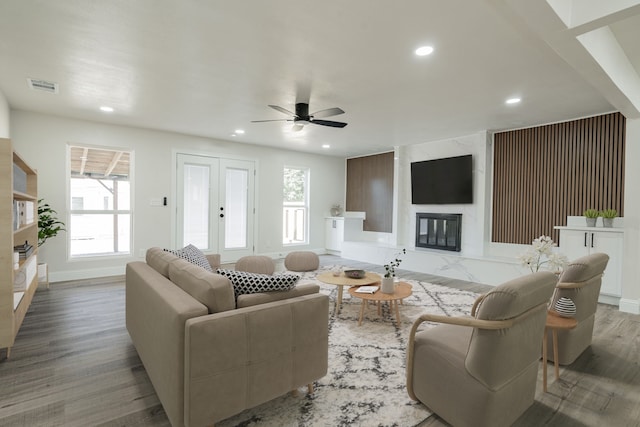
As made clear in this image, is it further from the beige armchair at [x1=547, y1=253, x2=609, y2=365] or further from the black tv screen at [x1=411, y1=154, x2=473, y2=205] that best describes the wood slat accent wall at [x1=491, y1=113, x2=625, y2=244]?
the beige armchair at [x1=547, y1=253, x2=609, y2=365]

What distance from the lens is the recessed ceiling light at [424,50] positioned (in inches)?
107

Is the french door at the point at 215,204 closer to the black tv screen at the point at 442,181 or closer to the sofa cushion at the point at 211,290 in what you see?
the black tv screen at the point at 442,181

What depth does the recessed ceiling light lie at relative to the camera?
271 centimetres

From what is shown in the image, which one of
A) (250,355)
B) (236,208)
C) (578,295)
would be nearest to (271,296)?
(250,355)

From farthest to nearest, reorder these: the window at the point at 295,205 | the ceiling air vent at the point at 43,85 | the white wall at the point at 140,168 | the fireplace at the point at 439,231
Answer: the window at the point at 295,205
the fireplace at the point at 439,231
the white wall at the point at 140,168
the ceiling air vent at the point at 43,85

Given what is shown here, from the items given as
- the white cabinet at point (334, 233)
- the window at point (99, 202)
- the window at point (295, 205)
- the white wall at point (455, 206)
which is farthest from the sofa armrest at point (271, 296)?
the white cabinet at point (334, 233)

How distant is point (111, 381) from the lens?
224cm

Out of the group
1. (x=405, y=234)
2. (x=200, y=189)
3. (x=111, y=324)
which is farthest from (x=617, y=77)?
(x=200, y=189)

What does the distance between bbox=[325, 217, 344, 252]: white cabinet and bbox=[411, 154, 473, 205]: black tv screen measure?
2042 millimetres

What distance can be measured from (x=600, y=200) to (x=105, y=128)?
7721 mm

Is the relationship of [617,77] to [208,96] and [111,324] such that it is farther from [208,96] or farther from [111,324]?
[111,324]

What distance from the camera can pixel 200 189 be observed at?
643 cm

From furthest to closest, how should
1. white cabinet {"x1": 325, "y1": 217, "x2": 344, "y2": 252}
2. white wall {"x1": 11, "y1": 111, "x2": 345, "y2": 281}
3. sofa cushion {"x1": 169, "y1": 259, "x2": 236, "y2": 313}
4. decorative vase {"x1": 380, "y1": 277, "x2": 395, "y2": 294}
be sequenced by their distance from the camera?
white cabinet {"x1": 325, "y1": 217, "x2": 344, "y2": 252}, white wall {"x1": 11, "y1": 111, "x2": 345, "y2": 281}, decorative vase {"x1": 380, "y1": 277, "x2": 395, "y2": 294}, sofa cushion {"x1": 169, "y1": 259, "x2": 236, "y2": 313}


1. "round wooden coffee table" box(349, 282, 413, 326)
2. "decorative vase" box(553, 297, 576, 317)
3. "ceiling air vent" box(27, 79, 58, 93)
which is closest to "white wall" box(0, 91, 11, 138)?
"ceiling air vent" box(27, 79, 58, 93)
